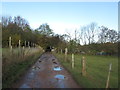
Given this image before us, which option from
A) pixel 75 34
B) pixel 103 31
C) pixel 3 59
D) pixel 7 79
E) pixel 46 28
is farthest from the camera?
pixel 46 28

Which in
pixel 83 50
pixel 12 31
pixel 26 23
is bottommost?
pixel 83 50

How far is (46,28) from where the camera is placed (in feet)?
322

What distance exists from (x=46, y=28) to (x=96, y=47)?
51.0 m

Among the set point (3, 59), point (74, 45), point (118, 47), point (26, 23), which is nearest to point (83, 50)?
point (74, 45)

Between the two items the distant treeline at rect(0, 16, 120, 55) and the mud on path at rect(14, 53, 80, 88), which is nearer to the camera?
the mud on path at rect(14, 53, 80, 88)

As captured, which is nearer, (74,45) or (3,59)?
(3,59)

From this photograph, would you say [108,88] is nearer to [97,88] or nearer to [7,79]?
[97,88]

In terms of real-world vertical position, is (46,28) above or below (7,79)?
above

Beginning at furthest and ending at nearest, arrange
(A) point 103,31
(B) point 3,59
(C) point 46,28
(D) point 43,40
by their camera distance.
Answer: (C) point 46,28 → (D) point 43,40 → (A) point 103,31 → (B) point 3,59

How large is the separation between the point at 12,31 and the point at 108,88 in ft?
129

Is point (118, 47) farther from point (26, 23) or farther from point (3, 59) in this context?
point (26, 23)

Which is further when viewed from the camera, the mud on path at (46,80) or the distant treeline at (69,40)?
the distant treeline at (69,40)

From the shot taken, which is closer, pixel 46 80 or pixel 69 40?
pixel 46 80

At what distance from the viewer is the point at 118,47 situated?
132 ft
